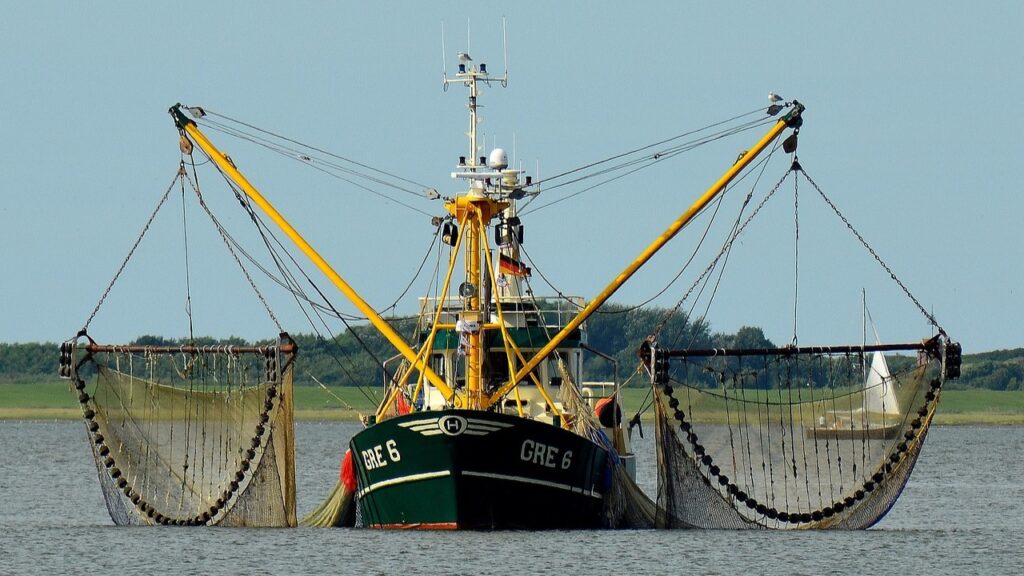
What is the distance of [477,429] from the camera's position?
37812 millimetres

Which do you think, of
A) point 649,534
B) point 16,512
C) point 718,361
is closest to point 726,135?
point 649,534

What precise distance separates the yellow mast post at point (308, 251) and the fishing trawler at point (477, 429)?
0.04m

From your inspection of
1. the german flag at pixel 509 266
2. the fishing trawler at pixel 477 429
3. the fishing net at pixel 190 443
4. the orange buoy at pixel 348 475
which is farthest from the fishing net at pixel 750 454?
→ the fishing net at pixel 190 443

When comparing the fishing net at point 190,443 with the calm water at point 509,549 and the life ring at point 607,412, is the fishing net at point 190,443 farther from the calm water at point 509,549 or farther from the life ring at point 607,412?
the life ring at point 607,412

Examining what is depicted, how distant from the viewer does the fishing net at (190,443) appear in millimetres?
41312

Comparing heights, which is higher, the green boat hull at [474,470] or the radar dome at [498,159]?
the radar dome at [498,159]

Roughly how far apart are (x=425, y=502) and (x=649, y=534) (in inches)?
235

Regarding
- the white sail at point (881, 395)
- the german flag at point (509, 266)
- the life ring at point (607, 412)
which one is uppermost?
the german flag at point (509, 266)

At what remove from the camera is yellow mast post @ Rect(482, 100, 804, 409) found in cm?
4053

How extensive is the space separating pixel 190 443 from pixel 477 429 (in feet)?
28.6

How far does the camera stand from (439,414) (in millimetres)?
37719

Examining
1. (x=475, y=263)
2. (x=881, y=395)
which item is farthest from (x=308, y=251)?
(x=881, y=395)

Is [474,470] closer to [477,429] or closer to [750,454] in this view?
[477,429]

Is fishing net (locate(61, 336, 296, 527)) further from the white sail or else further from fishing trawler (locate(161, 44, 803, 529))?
the white sail
